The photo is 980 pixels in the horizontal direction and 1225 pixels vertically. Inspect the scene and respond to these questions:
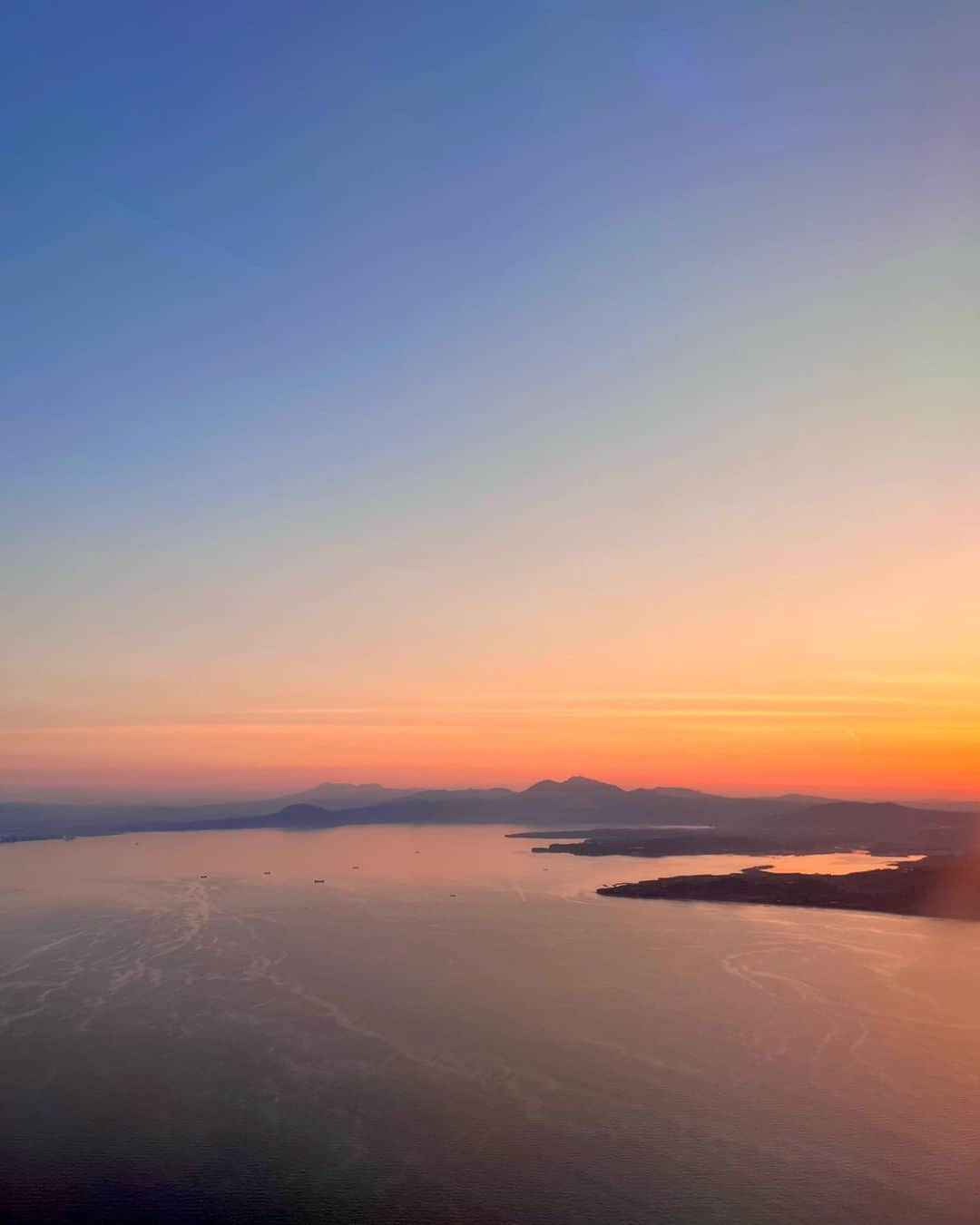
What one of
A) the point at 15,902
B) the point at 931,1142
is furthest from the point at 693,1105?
the point at 15,902

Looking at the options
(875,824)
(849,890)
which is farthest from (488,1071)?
(875,824)

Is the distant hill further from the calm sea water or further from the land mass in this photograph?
the calm sea water

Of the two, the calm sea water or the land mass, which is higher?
the calm sea water

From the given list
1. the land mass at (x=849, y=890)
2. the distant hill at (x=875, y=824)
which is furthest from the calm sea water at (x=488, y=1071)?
the distant hill at (x=875, y=824)

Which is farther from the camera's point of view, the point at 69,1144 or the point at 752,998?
the point at 752,998

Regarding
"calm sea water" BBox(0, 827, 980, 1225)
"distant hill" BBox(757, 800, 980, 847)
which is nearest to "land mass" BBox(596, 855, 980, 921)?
"calm sea water" BBox(0, 827, 980, 1225)

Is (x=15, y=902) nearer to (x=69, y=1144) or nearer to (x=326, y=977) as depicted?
(x=326, y=977)

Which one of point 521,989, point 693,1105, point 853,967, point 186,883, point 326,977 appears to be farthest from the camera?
point 186,883

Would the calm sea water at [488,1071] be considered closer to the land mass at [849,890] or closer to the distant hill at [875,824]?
the land mass at [849,890]
